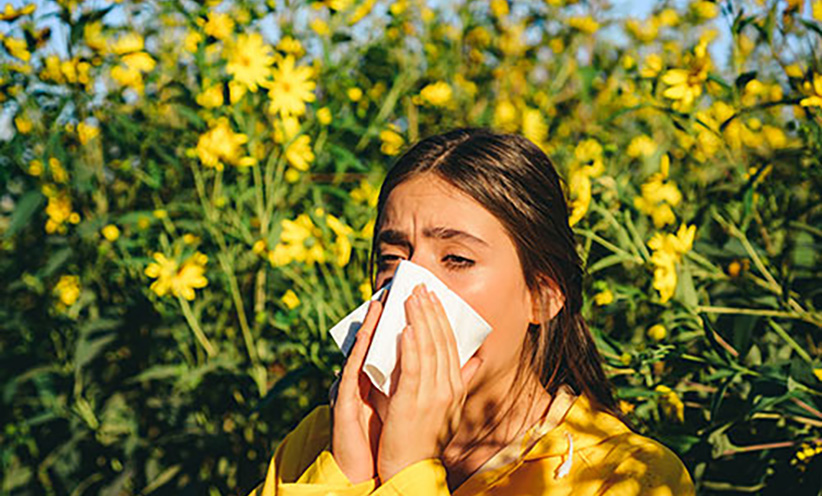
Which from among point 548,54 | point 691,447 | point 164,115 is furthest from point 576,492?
point 548,54

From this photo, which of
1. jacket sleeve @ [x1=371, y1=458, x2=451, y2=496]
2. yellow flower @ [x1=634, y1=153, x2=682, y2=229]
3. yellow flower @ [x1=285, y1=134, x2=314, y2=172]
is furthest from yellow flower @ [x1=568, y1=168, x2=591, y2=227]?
yellow flower @ [x1=285, y1=134, x2=314, y2=172]

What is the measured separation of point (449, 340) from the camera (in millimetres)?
1251

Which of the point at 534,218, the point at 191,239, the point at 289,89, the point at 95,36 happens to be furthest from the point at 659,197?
the point at 95,36

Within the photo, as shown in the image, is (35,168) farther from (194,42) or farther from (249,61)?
(249,61)

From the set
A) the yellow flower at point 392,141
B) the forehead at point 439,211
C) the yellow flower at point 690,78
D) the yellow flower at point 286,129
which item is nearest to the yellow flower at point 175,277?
the yellow flower at point 286,129

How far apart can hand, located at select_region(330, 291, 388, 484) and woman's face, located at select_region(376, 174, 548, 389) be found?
0.13m

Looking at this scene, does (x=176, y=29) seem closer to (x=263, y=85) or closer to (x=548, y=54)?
(x=263, y=85)

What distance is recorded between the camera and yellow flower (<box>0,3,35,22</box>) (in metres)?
2.43

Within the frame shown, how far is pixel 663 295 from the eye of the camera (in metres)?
1.65

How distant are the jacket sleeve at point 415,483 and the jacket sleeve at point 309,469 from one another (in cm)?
7

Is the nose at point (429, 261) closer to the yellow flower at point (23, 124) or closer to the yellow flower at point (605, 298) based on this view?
the yellow flower at point (605, 298)

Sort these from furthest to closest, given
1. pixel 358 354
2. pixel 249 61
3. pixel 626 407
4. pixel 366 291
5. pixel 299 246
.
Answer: pixel 249 61, pixel 299 246, pixel 366 291, pixel 626 407, pixel 358 354

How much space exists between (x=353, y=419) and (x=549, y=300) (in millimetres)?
459

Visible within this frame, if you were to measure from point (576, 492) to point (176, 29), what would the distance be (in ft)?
9.45
